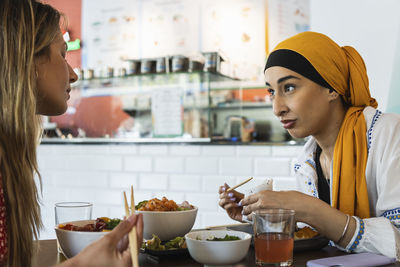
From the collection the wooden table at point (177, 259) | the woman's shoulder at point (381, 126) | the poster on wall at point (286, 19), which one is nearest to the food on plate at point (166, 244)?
the wooden table at point (177, 259)

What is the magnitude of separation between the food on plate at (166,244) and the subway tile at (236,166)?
186cm

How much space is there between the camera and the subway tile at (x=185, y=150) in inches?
130

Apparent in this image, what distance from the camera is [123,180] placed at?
11.6 ft

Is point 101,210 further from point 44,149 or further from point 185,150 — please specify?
point 185,150

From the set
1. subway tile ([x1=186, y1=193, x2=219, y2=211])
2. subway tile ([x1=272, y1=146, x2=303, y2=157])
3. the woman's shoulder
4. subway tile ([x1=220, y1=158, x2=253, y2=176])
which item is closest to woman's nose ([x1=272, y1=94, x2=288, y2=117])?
the woman's shoulder

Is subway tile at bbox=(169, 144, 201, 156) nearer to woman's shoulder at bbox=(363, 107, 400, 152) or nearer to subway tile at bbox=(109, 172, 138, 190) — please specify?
subway tile at bbox=(109, 172, 138, 190)

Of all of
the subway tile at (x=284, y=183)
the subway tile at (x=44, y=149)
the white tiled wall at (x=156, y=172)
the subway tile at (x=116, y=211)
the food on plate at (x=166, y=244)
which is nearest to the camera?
the food on plate at (x=166, y=244)

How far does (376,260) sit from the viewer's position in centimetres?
123

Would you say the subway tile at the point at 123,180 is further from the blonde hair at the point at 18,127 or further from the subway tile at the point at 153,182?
the blonde hair at the point at 18,127

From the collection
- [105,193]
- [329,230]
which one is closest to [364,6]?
[329,230]

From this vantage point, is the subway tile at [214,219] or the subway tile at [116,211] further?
the subway tile at [116,211]

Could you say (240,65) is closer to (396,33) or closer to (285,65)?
(396,33)

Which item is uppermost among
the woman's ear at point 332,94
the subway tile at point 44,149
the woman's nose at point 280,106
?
the woman's ear at point 332,94

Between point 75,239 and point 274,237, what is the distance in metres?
0.52
